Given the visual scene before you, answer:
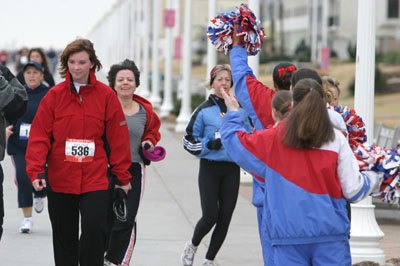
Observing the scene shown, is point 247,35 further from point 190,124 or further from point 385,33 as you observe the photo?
point 385,33

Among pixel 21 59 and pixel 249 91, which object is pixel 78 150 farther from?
pixel 21 59

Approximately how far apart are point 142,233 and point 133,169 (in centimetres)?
277

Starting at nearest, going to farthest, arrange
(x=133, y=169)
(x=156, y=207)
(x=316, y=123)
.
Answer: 1. (x=316, y=123)
2. (x=133, y=169)
3. (x=156, y=207)

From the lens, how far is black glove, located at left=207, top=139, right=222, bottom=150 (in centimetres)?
800

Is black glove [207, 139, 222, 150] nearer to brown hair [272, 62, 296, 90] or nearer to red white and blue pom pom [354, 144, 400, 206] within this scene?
brown hair [272, 62, 296, 90]

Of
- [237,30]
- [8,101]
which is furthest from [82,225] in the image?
[237,30]

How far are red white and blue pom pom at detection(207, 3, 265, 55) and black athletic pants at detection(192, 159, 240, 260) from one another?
7.35ft

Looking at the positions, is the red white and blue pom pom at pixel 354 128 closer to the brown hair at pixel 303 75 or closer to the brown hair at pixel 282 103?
the brown hair at pixel 303 75

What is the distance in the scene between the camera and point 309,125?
4715 millimetres

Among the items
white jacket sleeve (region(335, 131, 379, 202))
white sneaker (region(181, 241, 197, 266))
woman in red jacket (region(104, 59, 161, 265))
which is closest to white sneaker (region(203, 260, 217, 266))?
white sneaker (region(181, 241, 197, 266))

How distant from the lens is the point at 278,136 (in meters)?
4.84

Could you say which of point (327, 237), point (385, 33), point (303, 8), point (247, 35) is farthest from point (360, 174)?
point (303, 8)

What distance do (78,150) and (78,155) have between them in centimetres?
4

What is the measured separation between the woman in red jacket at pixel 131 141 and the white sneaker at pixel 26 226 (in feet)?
8.48
